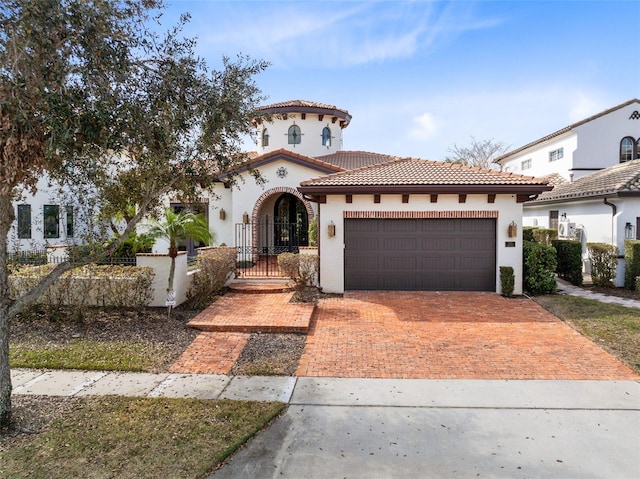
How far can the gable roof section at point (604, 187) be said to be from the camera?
46.4 ft

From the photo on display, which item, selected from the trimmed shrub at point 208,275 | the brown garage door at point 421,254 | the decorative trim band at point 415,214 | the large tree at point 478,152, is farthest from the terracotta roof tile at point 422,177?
the large tree at point 478,152

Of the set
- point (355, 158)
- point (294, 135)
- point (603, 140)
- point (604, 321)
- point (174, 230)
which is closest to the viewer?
point (604, 321)

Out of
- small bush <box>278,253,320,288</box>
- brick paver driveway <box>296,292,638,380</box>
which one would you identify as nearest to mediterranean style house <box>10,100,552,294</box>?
small bush <box>278,253,320,288</box>

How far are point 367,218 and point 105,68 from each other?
900 centimetres

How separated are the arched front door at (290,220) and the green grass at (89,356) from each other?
12638mm

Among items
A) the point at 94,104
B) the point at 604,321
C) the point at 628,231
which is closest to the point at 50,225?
the point at 94,104

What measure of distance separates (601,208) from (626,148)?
12941 mm

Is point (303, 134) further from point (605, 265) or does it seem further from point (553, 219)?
point (605, 265)

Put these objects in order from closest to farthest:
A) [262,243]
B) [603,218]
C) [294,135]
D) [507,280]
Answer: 1. [507,280]
2. [603,218]
3. [262,243]
4. [294,135]

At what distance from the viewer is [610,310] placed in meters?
10.4

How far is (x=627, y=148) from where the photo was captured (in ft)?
81.7

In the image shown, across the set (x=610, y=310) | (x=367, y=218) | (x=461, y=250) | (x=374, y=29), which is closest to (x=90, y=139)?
(x=374, y=29)

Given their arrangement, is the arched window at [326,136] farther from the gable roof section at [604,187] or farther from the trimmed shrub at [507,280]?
the trimmed shrub at [507,280]

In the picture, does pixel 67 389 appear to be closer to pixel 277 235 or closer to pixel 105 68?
pixel 105 68
